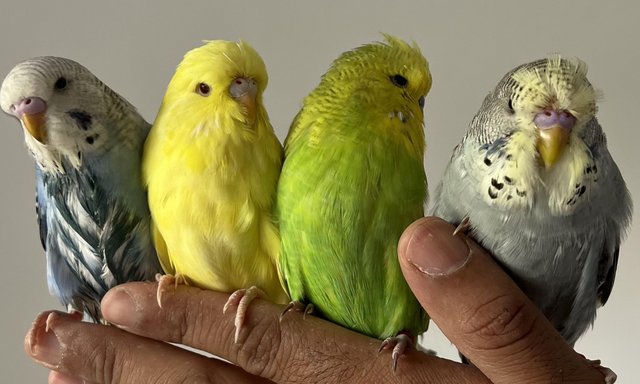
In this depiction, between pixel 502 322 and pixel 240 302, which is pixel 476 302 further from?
pixel 240 302

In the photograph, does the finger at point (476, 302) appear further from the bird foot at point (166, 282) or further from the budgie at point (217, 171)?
the bird foot at point (166, 282)

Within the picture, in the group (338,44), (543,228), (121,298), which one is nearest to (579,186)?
(543,228)

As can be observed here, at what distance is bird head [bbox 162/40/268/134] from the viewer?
1.43m

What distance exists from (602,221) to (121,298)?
955 millimetres

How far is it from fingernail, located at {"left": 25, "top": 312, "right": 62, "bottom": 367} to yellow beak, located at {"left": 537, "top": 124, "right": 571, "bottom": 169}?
1.09 m

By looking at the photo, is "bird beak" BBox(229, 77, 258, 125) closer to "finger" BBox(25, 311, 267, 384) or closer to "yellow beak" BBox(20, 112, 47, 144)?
"yellow beak" BBox(20, 112, 47, 144)

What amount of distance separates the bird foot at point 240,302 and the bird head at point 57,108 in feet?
1.33

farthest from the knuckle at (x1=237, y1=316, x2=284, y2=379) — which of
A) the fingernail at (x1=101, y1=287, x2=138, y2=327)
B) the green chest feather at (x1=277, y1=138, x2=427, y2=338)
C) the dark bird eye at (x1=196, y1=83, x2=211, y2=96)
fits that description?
the dark bird eye at (x1=196, y1=83, x2=211, y2=96)

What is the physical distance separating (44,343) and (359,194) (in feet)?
2.55

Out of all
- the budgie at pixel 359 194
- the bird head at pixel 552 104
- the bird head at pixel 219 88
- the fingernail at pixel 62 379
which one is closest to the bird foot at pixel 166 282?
the budgie at pixel 359 194

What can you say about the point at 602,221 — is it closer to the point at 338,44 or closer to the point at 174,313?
the point at 174,313

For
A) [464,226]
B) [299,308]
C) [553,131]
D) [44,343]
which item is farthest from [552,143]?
[44,343]

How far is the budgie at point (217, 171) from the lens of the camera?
141cm

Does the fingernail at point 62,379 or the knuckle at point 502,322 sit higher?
the knuckle at point 502,322
